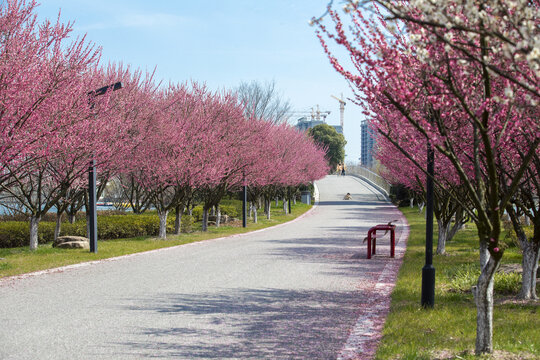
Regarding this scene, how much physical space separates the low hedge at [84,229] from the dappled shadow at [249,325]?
11743 mm

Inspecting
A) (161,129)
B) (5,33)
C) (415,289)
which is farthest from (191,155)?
(415,289)

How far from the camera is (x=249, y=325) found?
7051 millimetres

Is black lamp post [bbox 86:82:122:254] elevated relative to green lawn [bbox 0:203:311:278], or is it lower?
elevated

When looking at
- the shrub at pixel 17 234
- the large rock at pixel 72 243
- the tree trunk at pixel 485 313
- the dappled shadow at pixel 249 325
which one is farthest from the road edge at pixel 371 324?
the shrub at pixel 17 234

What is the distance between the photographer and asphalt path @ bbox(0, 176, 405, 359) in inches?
234

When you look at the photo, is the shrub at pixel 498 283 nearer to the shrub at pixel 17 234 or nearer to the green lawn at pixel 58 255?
the green lawn at pixel 58 255

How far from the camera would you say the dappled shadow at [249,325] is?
587cm

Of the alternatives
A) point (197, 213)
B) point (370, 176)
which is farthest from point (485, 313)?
point (370, 176)

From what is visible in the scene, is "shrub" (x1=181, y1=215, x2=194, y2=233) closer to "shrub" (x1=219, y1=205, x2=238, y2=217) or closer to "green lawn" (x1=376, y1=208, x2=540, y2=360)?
"shrub" (x1=219, y1=205, x2=238, y2=217)

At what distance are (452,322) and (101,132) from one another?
12.0 metres

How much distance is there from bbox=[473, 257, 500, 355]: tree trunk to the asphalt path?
1204 millimetres

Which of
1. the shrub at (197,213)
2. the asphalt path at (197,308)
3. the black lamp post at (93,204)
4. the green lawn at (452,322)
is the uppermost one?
the black lamp post at (93,204)

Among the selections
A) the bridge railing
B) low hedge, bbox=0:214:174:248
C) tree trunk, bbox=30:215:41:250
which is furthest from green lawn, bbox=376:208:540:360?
the bridge railing

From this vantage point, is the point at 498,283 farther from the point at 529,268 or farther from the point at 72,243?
the point at 72,243
